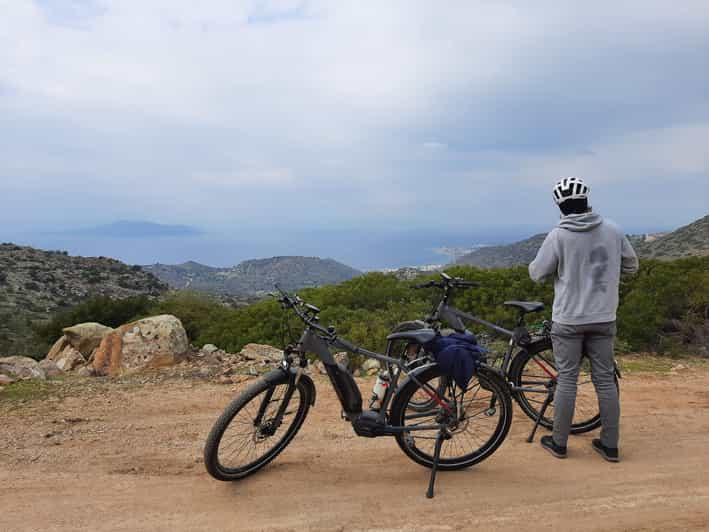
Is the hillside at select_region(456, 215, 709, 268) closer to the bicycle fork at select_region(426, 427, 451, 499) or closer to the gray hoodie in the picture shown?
the gray hoodie

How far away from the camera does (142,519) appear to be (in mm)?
3912

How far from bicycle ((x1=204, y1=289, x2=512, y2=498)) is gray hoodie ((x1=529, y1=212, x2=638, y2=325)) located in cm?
90

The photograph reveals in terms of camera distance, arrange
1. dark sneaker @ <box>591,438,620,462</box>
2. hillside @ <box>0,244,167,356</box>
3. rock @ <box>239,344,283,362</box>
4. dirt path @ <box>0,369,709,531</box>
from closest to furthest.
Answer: dirt path @ <box>0,369,709,531</box> < dark sneaker @ <box>591,438,620,462</box> < rock @ <box>239,344,283,362</box> < hillside @ <box>0,244,167,356</box>

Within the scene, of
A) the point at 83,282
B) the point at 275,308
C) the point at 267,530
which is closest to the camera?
the point at 267,530

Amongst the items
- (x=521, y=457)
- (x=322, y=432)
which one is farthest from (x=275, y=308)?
(x=521, y=457)

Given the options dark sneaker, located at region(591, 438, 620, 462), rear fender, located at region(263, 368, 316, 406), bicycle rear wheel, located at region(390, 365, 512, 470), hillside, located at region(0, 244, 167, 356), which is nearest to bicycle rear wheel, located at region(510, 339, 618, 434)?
dark sneaker, located at region(591, 438, 620, 462)

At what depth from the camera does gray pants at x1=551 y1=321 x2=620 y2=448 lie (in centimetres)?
460

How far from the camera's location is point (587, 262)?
14.5ft

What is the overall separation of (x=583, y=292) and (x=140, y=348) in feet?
21.0

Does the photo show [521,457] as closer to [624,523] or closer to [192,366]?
[624,523]

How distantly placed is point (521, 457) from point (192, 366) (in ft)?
16.7

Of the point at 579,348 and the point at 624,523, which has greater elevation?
the point at 579,348

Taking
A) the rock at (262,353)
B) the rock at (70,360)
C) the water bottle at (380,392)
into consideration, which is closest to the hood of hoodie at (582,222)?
the water bottle at (380,392)

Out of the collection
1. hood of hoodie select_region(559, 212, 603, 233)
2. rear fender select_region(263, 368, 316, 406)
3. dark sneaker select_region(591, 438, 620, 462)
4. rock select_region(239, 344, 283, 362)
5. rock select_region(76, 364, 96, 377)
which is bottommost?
dark sneaker select_region(591, 438, 620, 462)
